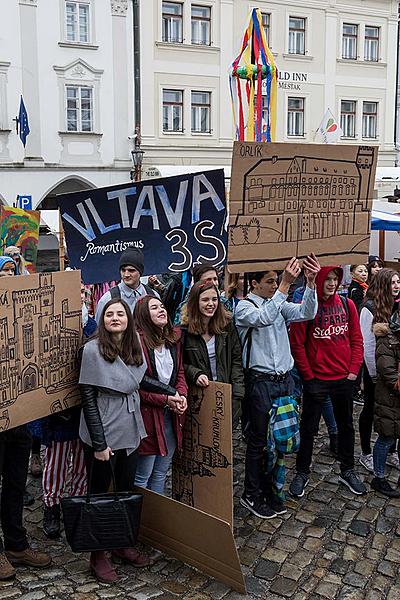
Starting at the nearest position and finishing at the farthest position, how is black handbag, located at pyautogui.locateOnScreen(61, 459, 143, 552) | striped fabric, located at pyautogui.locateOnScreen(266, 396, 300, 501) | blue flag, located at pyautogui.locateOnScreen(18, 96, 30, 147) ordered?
black handbag, located at pyautogui.locateOnScreen(61, 459, 143, 552) → striped fabric, located at pyautogui.locateOnScreen(266, 396, 300, 501) → blue flag, located at pyautogui.locateOnScreen(18, 96, 30, 147)

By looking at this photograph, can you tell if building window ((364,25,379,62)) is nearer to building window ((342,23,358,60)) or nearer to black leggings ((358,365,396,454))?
building window ((342,23,358,60))

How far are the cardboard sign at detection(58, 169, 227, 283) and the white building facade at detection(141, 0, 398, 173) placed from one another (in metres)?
15.8

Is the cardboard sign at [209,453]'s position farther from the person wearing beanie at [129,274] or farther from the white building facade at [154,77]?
the white building facade at [154,77]

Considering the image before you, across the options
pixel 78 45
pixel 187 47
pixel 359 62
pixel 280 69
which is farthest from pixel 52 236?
pixel 359 62

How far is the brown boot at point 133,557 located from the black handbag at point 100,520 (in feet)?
0.83

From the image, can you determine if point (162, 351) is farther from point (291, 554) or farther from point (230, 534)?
point (291, 554)

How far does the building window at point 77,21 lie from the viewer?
2059 centimetres

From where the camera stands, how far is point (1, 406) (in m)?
3.30

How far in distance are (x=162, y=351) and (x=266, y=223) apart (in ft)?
3.26

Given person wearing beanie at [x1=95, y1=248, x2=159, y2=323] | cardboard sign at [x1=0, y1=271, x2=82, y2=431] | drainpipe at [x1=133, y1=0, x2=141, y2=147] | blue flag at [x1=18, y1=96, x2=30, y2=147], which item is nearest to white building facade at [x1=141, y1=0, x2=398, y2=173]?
drainpipe at [x1=133, y1=0, x2=141, y2=147]

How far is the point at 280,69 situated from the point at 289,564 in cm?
2169

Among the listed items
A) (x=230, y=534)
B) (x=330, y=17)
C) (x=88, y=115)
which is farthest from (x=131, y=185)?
(x=330, y=17)

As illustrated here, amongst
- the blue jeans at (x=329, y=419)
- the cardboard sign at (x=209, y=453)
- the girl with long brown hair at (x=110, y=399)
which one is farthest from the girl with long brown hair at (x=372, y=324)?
the girl with long brown hair at (x=110, y=399)

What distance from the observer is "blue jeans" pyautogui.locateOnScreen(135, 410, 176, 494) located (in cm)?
393
